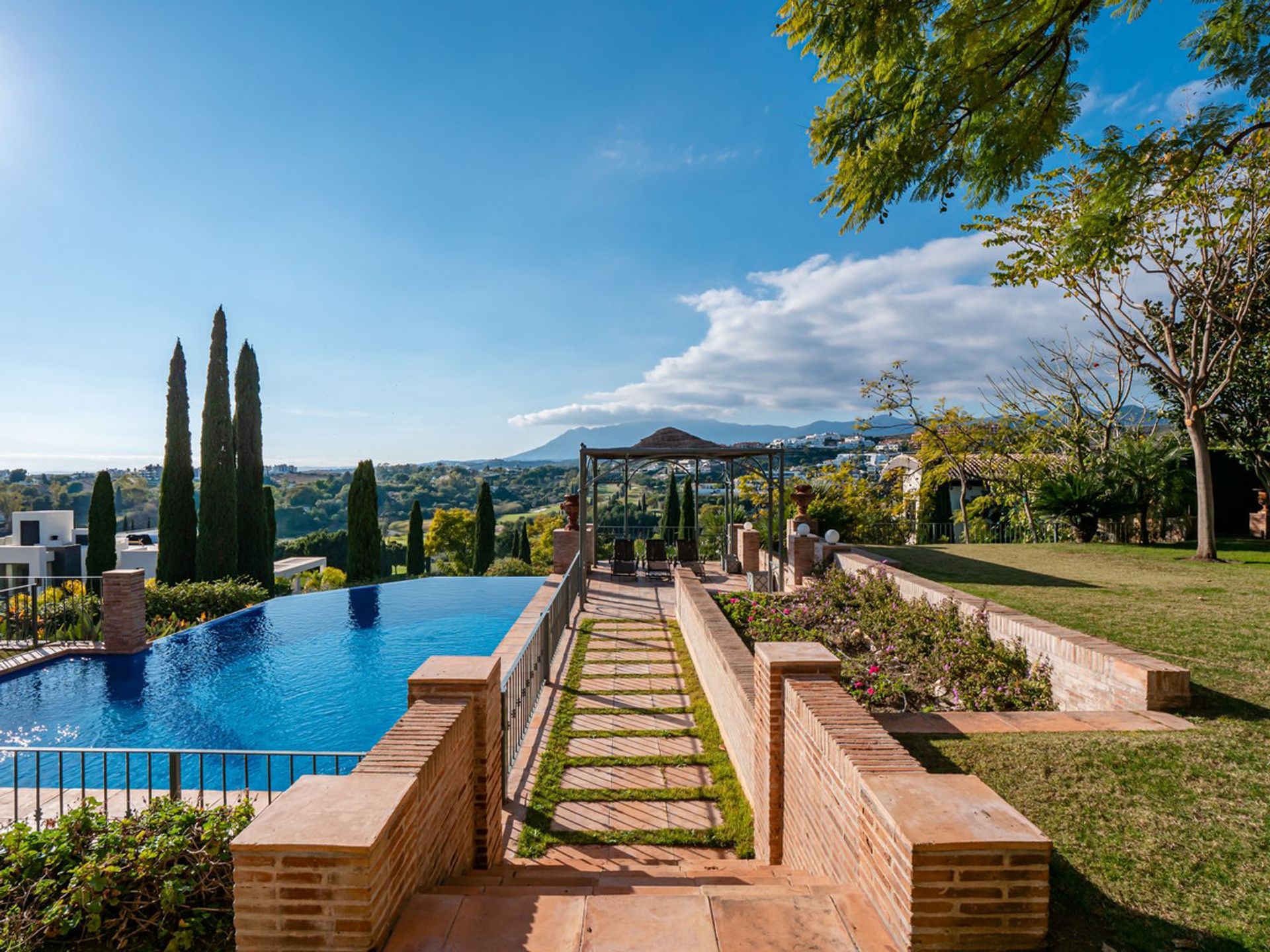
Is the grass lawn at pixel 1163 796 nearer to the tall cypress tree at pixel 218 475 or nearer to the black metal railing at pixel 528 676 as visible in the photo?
the black metal railing at pixel 528 676

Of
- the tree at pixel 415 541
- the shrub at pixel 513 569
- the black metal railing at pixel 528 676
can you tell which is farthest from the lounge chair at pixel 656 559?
the tree at pixel 415 541

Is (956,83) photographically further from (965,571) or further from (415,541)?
(415,541)

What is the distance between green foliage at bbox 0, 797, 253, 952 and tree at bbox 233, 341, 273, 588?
18.4 metres

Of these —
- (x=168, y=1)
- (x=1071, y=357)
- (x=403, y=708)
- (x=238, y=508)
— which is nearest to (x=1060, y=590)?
(x=403, y=708)

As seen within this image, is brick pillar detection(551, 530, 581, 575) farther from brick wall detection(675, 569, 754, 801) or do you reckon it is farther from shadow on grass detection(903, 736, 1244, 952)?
shadow on grass detection(903, 736, 1244, 952)

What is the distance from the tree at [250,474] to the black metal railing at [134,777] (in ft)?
49.2

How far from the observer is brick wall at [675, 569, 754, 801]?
176 inches

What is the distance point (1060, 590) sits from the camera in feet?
26.8

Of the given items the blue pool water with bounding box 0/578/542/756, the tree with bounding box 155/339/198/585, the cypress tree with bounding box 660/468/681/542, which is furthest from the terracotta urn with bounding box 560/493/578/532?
the cypress tree with bounding box 660/468/681/542

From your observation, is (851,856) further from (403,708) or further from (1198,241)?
(1198,241)

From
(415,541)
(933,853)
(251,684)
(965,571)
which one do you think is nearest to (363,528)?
(415,541)

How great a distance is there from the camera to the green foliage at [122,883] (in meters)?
2.89

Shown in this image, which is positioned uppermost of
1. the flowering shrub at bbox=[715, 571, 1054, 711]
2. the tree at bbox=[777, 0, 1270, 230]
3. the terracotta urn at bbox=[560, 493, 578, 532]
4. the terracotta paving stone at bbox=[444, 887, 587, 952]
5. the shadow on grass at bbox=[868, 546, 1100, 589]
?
the tree at bbox=[777, 0, 1270, 230]

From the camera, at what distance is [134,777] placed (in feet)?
19.4
